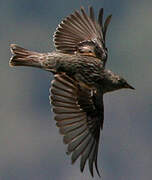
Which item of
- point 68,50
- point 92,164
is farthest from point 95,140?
point 68,50

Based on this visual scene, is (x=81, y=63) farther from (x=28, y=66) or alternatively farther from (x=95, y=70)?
(x=28, y=66)

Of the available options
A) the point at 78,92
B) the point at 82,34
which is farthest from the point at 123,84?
the point at 82,34

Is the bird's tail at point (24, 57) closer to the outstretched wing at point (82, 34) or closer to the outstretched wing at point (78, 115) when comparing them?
the outstretched wing at point (78, 115)

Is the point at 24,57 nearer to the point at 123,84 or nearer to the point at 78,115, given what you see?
the point at 78,115

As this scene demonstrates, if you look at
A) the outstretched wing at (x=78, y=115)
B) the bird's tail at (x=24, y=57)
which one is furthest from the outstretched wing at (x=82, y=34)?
the outstretched wing at (x=78, y=115)

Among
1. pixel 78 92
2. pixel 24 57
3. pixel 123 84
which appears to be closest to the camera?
pixel 78 92

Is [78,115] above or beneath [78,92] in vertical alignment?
beneath
